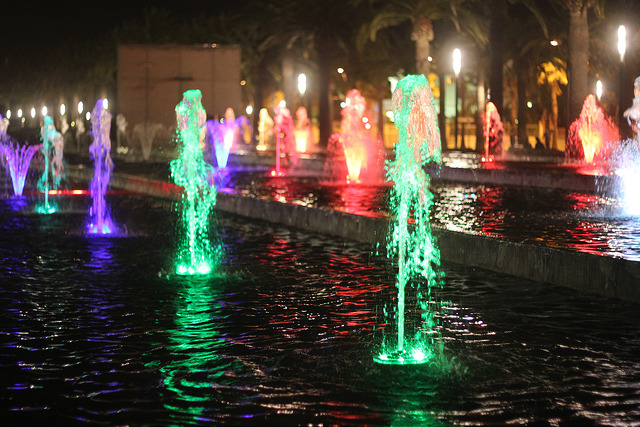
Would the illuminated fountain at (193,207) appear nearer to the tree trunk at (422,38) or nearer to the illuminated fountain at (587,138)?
the illuminated fountain at (587,138)

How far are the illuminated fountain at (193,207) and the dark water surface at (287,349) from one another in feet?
0.86

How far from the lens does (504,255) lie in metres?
8.49

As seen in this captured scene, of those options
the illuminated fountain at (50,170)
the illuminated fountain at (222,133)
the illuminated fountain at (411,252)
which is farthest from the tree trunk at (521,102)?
the illuminated fountain at (411,252)

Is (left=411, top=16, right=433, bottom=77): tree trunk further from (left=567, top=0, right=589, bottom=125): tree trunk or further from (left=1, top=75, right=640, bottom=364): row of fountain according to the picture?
(left=567, top=0, right=589, bottom=125): tree trunk

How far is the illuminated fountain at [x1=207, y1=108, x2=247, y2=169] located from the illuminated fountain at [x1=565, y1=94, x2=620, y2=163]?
8756 millimetres

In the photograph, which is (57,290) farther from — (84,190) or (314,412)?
(84,190)

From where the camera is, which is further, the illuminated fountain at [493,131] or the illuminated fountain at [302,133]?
the illuminated fountain at [302,133]

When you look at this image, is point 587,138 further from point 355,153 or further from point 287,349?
point 287,349

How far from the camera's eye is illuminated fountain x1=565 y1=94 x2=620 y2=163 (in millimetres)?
25812

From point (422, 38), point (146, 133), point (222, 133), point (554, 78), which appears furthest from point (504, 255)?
point (554, 78)

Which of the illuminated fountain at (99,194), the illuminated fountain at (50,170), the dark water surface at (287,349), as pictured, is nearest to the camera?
the dark water surface at (287,349)

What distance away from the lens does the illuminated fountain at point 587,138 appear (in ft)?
84.7

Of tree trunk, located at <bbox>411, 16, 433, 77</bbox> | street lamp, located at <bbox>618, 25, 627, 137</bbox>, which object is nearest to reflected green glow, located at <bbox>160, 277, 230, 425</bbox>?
street lamp, located at <bbox>618, 25, 627, 137</bbox>

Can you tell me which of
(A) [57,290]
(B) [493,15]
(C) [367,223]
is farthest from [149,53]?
(A) [57,290]
